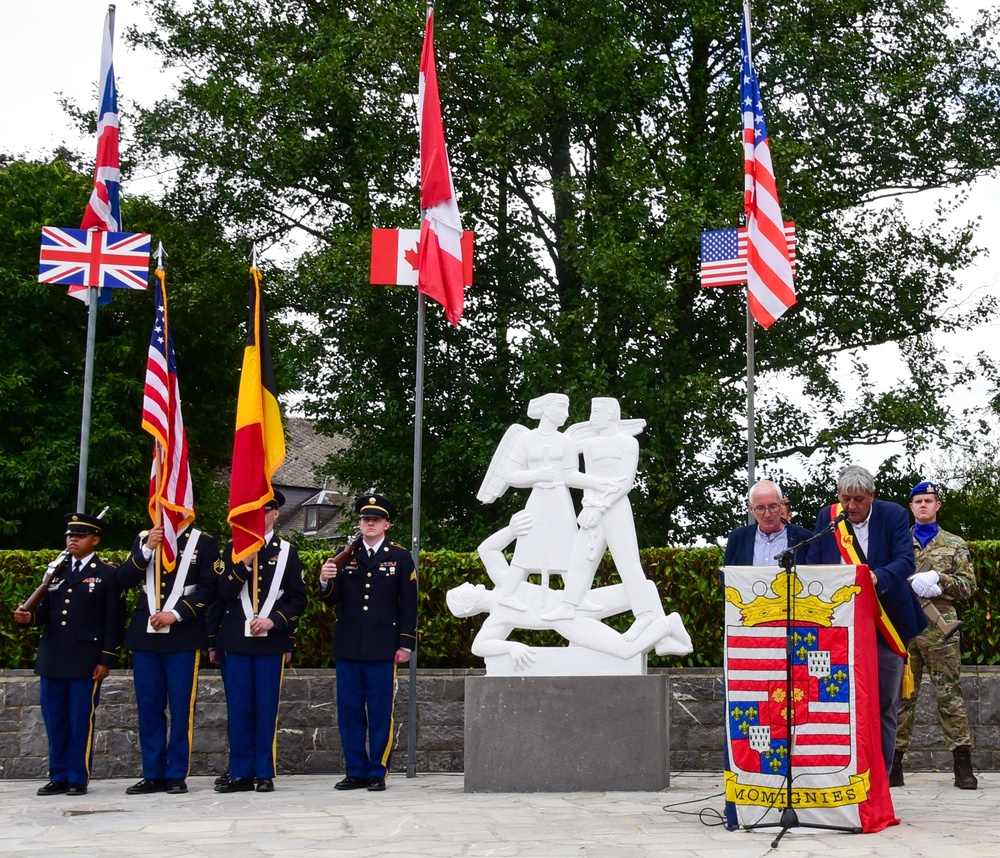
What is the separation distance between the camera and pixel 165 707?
8.85m

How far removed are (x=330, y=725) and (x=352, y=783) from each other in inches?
50.9

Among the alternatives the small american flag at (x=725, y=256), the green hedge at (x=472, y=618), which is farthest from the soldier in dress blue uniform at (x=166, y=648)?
the small american flag at (x=725, y=256)

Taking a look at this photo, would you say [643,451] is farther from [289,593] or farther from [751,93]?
[289,593]

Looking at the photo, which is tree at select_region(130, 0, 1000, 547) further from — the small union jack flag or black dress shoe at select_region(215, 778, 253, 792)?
black dress shoe at select_region(215, 778, 253, 792)

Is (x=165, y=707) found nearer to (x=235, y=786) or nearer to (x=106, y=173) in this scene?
(x=235, y=786)

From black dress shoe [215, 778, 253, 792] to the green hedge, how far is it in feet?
5.60

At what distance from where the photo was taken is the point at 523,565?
344 inches

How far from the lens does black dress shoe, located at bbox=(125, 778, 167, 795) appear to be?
858 cm

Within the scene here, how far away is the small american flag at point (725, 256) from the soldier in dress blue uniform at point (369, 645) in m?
5.29

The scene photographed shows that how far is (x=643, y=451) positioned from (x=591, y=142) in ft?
17.7

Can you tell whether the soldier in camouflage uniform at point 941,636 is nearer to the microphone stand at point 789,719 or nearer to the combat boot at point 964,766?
the combat boot at point 964,766

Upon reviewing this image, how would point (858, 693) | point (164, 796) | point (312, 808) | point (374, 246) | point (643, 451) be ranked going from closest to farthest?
1. point (858, 693)
2. point (312, 808)
3. point (164, 796)
4. point (374, 246)
5. point (643, 451)

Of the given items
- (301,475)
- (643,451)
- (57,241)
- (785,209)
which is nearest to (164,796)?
(57,241)

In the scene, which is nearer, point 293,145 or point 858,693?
point 858,693
